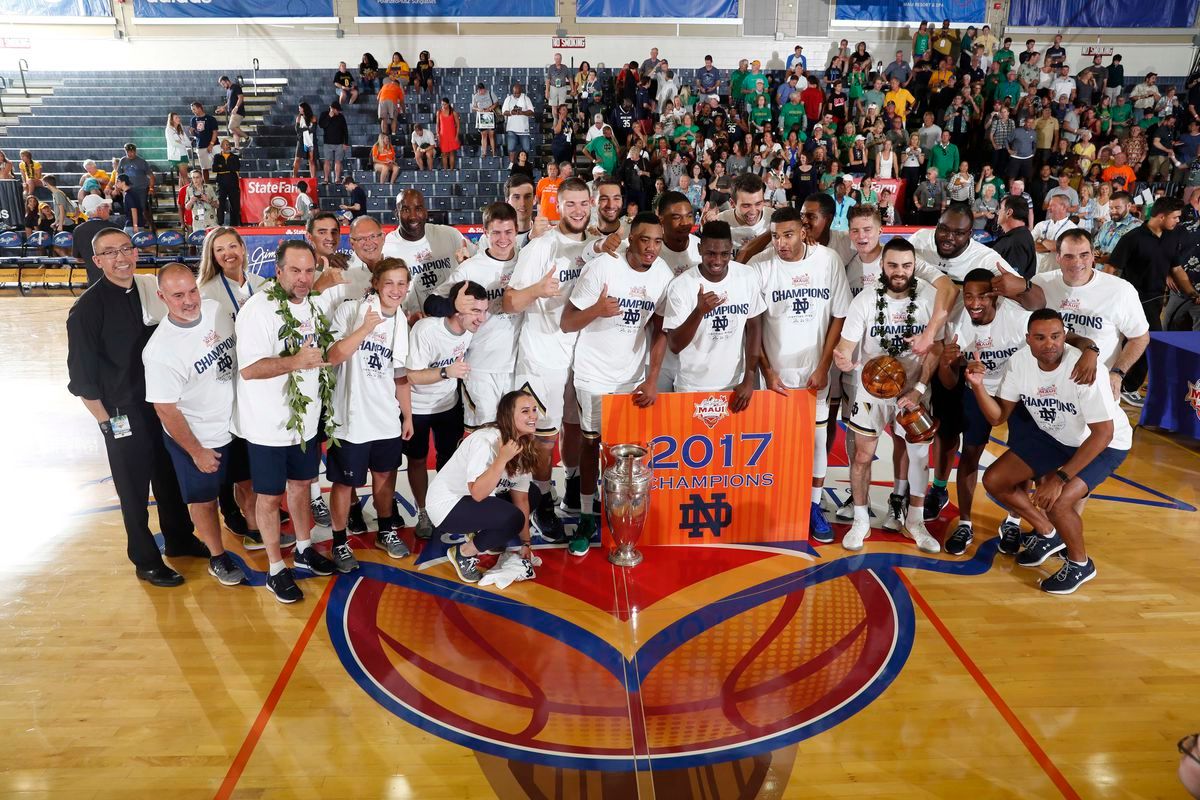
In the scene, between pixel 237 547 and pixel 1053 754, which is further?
pixel 237 547

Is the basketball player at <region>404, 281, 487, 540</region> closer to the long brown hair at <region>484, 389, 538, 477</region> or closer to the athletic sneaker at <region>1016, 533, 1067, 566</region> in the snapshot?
the long brown hair at <region>484, 389, 538, 477</region>

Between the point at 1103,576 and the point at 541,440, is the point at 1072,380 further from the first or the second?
the point at 541,440

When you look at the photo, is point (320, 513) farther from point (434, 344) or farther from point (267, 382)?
point (434, 344)

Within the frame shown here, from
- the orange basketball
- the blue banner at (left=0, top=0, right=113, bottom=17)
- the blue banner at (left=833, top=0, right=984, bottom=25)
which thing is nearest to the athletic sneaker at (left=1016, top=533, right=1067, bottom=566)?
the orange basketball

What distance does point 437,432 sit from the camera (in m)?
5.33

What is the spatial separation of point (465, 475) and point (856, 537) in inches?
100

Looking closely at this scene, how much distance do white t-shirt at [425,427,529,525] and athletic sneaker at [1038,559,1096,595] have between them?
3185 mm

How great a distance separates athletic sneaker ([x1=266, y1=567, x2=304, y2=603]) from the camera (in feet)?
15.3

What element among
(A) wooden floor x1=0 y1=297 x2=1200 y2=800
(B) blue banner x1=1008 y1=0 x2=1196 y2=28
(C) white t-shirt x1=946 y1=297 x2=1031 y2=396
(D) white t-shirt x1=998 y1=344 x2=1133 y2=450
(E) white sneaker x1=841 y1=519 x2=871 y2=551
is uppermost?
(B) blue banner x1=1008 y1=0 x2=1196 y2=28

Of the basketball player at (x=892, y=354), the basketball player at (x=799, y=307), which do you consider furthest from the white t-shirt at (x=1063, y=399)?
the basketball player at (x=799, y=307)

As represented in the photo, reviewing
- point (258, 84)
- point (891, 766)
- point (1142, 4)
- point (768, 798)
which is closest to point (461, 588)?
point (768, 798)

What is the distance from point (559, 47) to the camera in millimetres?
20406

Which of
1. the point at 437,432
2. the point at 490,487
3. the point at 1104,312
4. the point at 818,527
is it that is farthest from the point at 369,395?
the point at 1104,312

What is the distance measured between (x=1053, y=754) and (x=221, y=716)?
373 cm
